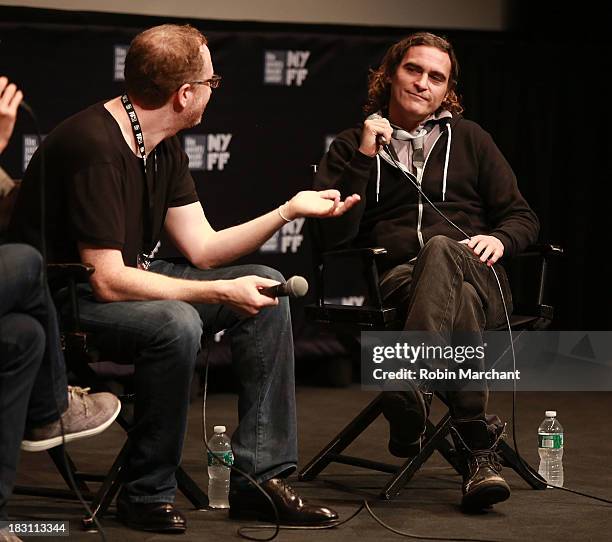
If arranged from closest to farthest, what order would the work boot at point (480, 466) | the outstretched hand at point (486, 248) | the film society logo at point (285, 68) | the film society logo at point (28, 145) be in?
the work boot at point (480, 466) → the outstretched hand at point (486, 248) → the film society logo at point (28, 145) → the film society logo at point (285, 68)

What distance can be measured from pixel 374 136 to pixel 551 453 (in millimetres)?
1145

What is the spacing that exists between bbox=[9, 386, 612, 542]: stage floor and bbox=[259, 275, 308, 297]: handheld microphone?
24.5 inches

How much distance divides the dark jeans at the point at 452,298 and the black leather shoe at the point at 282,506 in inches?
20.0

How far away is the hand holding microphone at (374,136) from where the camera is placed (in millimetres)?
3596

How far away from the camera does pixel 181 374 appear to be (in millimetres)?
2859

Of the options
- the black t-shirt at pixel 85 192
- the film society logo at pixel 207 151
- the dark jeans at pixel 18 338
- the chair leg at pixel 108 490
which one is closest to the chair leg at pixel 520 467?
the chair leg at pixel 108 490

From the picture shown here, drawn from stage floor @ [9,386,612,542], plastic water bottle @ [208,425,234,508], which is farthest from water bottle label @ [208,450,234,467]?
stage floor @ [9,386,612,542]

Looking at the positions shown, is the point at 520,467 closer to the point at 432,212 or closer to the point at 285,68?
the point at 432,212

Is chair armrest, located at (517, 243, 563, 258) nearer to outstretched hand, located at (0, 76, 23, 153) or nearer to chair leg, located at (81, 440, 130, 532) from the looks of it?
chair leg, located at (81, 440, 130, 532)

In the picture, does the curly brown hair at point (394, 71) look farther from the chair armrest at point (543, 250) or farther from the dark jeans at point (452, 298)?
the dark jeans at point (452, 298)

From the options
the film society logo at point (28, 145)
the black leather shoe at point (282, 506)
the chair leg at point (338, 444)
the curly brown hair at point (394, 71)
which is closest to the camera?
the black leather shoe at point (282, 506)

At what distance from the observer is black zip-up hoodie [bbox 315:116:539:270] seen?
12.1 feet

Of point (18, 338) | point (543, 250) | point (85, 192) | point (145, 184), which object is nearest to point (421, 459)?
point (543, 250)

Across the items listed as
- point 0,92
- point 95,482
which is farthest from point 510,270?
point 0,92
